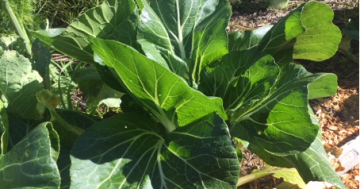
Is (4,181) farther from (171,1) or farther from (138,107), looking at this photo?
(171,1)

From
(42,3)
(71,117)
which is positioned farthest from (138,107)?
(42,3)

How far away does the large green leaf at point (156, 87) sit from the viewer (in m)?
1.11

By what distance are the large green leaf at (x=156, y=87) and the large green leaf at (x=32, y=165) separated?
283 mm

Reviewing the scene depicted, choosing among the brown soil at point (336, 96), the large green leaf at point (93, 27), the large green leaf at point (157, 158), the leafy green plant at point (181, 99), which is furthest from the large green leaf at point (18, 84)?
the brown soil at point (336, 96)

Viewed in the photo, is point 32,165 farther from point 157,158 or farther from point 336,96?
point 336,96

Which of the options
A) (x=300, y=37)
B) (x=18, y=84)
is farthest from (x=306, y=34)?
(x=18, y=84)

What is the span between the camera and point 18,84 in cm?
142

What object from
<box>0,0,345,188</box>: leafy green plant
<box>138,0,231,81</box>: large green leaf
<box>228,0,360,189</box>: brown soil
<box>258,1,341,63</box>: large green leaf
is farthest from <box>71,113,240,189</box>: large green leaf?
<box>228,0,360,189</box>: brown soil

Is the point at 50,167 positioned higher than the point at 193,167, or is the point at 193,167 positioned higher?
the point at 50,167

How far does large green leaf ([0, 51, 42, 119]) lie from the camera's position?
4.58ft

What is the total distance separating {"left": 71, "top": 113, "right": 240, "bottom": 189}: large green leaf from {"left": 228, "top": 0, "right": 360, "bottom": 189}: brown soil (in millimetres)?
812

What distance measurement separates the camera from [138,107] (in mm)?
1542

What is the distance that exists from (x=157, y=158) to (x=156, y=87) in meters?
0.27

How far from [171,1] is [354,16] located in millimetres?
2247
